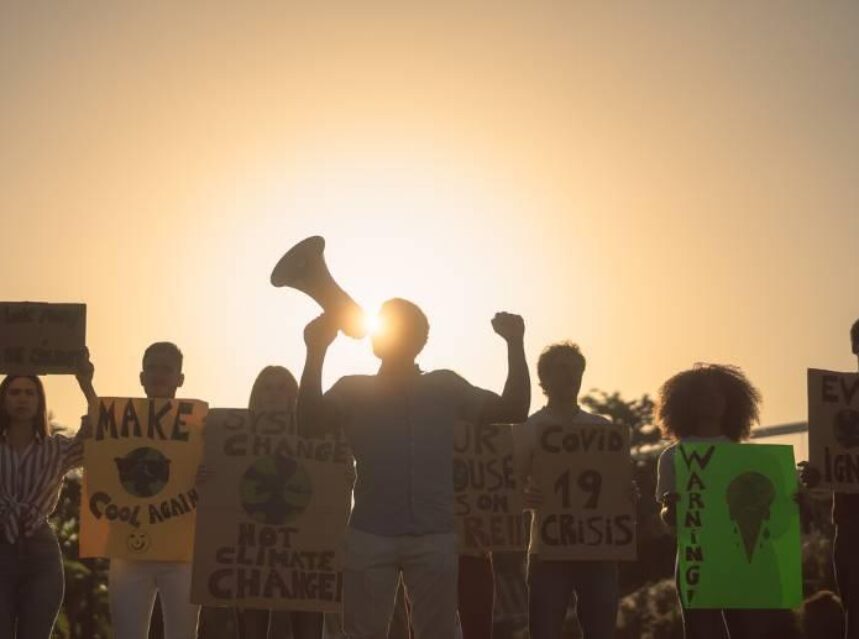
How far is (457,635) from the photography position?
776 centimetres

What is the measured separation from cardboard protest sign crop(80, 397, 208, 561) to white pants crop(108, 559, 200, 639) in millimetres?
339

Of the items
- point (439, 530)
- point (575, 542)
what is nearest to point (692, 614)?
point (575, 542)

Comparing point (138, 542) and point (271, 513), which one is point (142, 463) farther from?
point (271, 513)

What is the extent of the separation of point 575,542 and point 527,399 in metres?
2.44

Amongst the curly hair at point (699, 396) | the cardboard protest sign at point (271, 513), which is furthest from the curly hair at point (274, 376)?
the curly hair at point (699, 396)

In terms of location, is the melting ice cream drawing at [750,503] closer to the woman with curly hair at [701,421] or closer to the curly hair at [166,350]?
the woman with curly hair at [701,421]

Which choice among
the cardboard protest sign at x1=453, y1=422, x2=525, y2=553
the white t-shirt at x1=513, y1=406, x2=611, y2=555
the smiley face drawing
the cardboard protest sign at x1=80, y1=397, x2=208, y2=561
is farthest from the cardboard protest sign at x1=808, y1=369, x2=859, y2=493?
the smiley face drawing

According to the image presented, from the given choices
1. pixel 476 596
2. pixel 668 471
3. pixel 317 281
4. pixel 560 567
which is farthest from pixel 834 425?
pixel 317 281

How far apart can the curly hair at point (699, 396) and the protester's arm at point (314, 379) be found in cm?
300

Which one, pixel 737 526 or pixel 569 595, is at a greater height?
pixel 737 526

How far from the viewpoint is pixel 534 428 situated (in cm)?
1013

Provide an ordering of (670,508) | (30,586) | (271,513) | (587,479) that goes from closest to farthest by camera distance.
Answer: (30,586), (670,508), (587,479), (271,513)

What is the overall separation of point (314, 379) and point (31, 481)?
306 centimetres

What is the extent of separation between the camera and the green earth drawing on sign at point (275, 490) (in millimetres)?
10352
